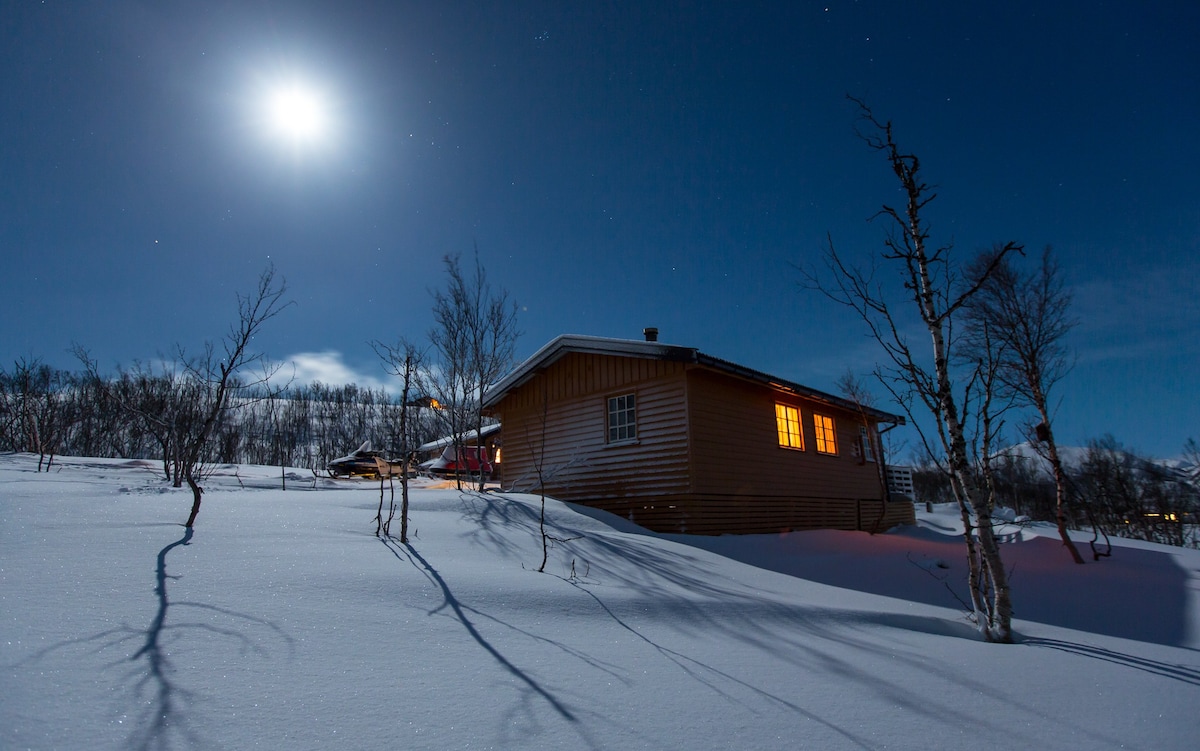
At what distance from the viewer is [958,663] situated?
354cm

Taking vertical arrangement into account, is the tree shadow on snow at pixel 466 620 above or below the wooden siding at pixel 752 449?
below

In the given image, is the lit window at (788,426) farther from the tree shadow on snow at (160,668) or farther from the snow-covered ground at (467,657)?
the tree shadow on snow at (160,668)

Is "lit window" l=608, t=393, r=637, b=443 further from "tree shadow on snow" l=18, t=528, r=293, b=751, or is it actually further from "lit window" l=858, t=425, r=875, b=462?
"tree shadow on snow" l=18, t=528, r=293, b=751

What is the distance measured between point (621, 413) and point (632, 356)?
1.40m

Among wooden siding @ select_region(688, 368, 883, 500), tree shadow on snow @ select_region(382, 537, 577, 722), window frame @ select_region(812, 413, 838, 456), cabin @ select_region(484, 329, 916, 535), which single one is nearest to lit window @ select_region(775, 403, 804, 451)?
cabin @ select_region(484, 329, 916, 535)

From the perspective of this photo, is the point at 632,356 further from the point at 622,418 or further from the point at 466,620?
the point at 466,620

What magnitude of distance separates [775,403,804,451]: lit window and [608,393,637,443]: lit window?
13.0ft

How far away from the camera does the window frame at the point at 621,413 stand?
40.2 ft

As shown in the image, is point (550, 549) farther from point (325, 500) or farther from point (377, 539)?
point (325, 500)

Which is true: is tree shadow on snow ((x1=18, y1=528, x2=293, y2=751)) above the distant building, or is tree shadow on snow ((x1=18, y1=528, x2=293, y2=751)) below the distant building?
below

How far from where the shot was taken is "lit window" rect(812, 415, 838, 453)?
15523 mm

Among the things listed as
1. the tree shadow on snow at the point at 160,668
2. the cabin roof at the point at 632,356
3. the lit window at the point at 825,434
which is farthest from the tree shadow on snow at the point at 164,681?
the lit window at the point at 825,434

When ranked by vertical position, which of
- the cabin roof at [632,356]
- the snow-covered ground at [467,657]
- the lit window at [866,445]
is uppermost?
the cabin roof at [632,356]

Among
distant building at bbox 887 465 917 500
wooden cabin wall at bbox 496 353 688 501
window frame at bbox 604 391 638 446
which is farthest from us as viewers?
distant building at bbox 887 465 917 500
